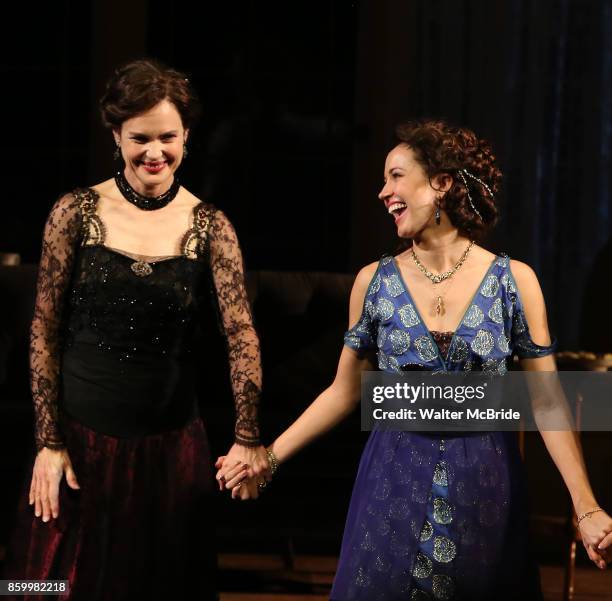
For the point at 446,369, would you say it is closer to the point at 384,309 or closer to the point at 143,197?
the point at 384,309

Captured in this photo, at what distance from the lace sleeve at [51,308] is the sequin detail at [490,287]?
0.83 m

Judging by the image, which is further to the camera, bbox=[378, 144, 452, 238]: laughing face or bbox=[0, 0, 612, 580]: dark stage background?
bbox=[0, 0, 612, 580]: dark stage background

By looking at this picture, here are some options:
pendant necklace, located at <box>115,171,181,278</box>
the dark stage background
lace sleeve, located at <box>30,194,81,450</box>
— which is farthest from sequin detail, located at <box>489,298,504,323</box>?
the dark stage background

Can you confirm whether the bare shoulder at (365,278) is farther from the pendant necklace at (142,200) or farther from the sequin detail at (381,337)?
the pendant necklace at (142,200)

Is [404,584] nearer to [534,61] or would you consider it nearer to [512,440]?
[512,440]

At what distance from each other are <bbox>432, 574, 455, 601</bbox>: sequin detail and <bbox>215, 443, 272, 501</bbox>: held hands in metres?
0.43

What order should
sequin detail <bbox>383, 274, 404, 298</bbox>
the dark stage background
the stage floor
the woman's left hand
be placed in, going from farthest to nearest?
the dark stage background → the stage floor → sequin detail <bbox>383, 274, 404, 298</bbox> → the woman's left hand

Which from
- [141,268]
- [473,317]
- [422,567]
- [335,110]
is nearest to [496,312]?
[473,317]

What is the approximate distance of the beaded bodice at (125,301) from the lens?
7.51 ft

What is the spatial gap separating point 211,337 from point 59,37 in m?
2.69

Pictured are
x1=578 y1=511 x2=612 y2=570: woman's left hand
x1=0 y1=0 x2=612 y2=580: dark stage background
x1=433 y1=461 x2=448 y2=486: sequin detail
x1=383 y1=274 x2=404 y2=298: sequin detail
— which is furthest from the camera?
x1=0 y1=0 x2=612 y2=580: dark stage background

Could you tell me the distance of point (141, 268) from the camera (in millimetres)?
2295

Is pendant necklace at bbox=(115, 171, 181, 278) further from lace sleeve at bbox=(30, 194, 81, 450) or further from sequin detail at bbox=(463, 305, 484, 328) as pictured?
sequin detail at bbox=(463, 305, 484, 328)

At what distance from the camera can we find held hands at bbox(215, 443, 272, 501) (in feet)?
7.52
